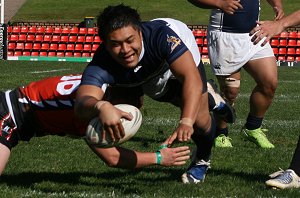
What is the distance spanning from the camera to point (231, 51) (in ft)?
25.4

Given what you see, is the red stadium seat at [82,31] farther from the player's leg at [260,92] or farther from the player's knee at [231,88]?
the player's leg at [260,92]

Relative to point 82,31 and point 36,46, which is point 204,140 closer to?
point 82,31

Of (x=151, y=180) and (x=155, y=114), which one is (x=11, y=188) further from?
(x=155, y=114)

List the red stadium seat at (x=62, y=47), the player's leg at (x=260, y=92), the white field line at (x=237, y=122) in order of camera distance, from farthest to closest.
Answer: the red stadium seat at (x=62, y=47), the white field line at (x=237, y=122), the player's leg at (x=260, y=92)

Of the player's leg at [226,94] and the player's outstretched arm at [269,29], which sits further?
the player's leg at [226,94]

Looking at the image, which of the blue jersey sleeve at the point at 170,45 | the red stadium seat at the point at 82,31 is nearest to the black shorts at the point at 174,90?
the blue jersey sleeve at the point at 170,45

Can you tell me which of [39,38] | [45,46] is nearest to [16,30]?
[39,38]

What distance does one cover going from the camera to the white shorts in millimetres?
7523

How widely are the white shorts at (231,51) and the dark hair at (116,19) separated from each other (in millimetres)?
2973

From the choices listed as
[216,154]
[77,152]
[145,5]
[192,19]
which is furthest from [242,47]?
[145,5]

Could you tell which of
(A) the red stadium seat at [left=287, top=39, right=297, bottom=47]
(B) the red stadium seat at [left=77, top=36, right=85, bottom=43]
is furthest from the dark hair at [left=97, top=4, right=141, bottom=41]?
(B) the red stadium seat at [left=77, top=36, right=85, bottom=43]

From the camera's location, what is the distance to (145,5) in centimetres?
6097

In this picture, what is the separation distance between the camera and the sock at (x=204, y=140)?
552cm

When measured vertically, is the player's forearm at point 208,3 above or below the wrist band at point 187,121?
above
